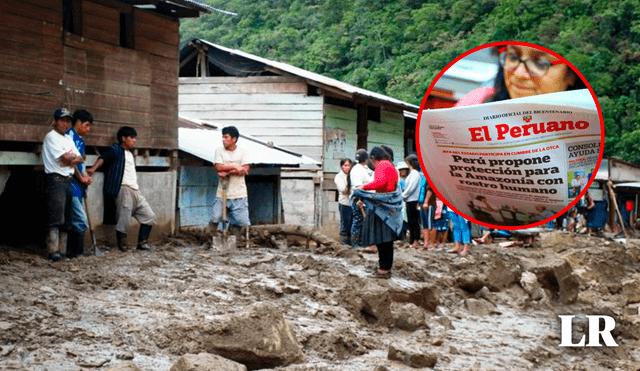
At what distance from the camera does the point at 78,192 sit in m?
9.83

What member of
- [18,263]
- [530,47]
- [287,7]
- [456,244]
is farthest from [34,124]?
[287,7]

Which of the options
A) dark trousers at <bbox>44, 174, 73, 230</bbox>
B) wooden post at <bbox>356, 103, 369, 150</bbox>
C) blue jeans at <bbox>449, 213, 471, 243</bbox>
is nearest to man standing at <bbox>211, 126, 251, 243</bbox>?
dark trousers at <bbox>44, 174, 73, 230</bbox>

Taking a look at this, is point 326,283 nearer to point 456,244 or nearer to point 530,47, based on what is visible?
point 456,244

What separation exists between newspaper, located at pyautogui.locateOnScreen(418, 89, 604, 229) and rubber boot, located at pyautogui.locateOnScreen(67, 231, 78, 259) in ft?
23.9

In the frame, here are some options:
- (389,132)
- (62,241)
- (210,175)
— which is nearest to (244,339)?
(62,241)

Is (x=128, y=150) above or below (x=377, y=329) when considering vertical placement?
above

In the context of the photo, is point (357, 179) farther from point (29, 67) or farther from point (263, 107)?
point (263, 107)

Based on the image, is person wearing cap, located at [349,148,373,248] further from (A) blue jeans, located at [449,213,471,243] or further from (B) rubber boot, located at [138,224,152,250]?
(B) rubber boot, located at [138,224,152,250]

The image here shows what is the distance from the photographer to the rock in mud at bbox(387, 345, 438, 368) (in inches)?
264

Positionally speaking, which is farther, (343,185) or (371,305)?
(343,185)

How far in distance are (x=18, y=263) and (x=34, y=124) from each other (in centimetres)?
195

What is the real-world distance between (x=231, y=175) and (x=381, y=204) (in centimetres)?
254

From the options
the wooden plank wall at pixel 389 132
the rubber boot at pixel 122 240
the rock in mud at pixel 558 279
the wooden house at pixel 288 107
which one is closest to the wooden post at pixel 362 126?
the wooden house at pixel 288 107

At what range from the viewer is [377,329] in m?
8.36
